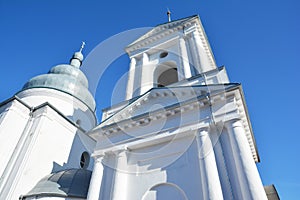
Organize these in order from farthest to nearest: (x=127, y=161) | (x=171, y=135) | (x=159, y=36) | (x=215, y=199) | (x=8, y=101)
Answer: (x=159, y=36) → (x=8, y=101) → (x=127, y=161) → (x=171, y=135) → (x=215, y=199)

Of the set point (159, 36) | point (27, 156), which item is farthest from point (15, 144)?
point (159, 36)

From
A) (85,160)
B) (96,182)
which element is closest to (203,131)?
(96,182)

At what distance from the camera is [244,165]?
268 inches

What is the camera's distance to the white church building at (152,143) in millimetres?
7527

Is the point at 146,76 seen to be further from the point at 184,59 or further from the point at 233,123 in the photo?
the point at 233,123

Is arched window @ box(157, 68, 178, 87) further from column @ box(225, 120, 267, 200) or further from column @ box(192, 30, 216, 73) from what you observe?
column @ box(225, 120, 267, 200)

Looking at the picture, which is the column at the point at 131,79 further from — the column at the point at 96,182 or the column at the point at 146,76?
the column at the point at 96,182

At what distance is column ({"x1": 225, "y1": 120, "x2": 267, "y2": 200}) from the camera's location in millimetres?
6230

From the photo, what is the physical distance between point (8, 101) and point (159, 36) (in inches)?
456

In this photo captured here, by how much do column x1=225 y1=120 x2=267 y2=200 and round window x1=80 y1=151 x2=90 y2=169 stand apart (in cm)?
1149

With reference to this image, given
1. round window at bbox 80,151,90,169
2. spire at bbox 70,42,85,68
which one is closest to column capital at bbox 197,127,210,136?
round window at bbox 80,151,90,169

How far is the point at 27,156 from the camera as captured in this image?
38.2ft

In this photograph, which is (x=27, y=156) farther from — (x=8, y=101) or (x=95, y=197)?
A: (x=95, y=197)

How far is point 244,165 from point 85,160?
1230 centimetres
